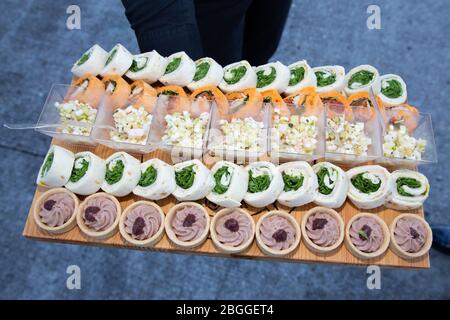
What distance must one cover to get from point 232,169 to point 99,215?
24.6 inches

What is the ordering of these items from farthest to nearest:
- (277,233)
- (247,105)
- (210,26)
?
(210,26) → (247,105) → (277,233)

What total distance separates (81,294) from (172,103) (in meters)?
1.43

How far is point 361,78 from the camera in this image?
2271mm

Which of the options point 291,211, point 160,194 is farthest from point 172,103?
point 291,211

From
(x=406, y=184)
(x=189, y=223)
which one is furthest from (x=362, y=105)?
(x=189, y=223)

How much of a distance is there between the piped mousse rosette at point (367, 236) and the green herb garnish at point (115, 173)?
105 cm

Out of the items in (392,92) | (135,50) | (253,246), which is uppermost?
(135,50)

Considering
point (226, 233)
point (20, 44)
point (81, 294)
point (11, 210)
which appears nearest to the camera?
point (226, 233)

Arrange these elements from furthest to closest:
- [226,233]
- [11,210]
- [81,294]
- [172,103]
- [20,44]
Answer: [20,44]
[11,210]
[81,294]
[172,103]
[226,233]

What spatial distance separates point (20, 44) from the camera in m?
3.67

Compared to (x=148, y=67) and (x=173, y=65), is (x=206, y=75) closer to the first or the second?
(x=173, y=65)

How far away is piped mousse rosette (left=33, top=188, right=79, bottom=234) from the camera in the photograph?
1.97 metres

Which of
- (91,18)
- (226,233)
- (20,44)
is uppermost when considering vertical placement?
(91,18)

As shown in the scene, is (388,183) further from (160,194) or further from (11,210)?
(11,210)
